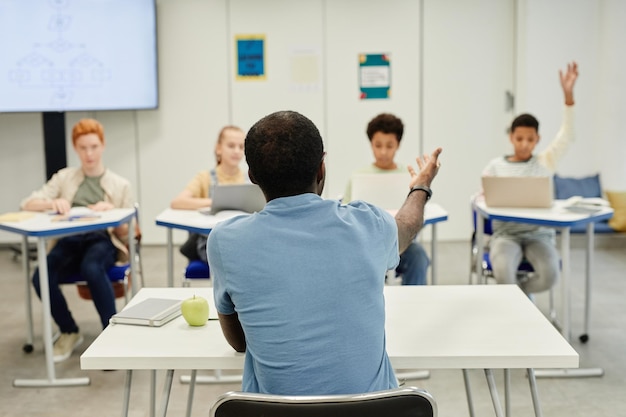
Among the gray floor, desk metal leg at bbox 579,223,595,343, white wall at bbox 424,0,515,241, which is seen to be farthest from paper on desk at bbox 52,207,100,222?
white wall at bbox 424,0,515,241

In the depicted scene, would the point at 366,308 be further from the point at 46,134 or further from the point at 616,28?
the point at 616,28

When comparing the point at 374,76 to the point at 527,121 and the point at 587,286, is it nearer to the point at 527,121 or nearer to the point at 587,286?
the point at 527,121

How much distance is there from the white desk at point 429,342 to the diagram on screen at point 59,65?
4.31 metres

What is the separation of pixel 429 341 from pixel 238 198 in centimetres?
188

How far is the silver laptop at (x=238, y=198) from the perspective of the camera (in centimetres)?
349

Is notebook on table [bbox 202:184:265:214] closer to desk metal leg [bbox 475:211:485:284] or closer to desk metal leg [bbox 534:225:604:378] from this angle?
desk metal leg [bbox 475:211:485:284]

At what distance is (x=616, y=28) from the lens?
20.2 ft

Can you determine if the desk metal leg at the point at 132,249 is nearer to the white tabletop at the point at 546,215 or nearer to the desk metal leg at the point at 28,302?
the desk metal leg at the point at 28,302

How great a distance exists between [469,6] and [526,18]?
496 mm

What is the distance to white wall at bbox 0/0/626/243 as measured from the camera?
633 cm

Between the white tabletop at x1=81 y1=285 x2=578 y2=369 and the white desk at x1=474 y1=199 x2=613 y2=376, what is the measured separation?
1.49m

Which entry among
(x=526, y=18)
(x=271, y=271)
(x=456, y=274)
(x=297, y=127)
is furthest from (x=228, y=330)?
(x=526, y=18)

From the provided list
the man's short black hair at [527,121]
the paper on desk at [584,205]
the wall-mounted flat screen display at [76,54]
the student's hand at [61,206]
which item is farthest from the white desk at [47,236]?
the wall-mounted flat screen display at [76,54]

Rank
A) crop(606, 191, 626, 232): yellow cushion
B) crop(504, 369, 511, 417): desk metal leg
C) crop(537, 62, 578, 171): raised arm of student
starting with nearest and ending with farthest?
crop(504, 369, 511, 417): desk metal leg
crop(537, 62, 578, 171): raised arm of student
crop(606, 191, 626, 232): yellow cushion
